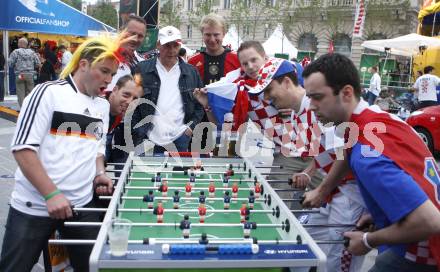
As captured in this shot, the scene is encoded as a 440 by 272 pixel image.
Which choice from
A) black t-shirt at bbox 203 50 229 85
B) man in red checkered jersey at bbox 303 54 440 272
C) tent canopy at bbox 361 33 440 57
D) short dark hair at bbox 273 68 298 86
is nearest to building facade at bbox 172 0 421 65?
tent canopy at bbox 361 33 440 57

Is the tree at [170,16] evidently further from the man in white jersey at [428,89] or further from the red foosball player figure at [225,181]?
the red foosball player figure at [225,181]

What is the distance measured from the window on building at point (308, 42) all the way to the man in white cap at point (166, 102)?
37.9 metres

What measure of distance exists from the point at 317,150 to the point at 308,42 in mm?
39735

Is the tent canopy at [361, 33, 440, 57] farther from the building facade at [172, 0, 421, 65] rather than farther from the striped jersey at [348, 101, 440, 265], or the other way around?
the building facade at [172, 0, 421, 65]

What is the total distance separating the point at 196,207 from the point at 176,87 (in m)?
1.86

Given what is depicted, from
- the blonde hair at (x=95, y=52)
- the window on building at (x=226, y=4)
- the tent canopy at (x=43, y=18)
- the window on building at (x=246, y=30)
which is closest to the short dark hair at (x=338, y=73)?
the blonde hair at (x=95, y=52)

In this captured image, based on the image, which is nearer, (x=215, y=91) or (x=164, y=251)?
(x=164, y=251)

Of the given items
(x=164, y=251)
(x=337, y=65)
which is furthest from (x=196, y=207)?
(x=337, y=65)

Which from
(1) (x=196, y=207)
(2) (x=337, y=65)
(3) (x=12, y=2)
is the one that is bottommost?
(1) (x=196, y=207)

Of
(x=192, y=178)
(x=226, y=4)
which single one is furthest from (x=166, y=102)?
(x=226, y=4)

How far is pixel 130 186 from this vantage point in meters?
3.32

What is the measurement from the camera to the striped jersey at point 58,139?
2.50 meters

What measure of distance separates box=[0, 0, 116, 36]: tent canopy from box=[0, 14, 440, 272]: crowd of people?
9.30 meters

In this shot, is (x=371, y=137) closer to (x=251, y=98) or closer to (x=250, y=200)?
(x=250, y=200)
